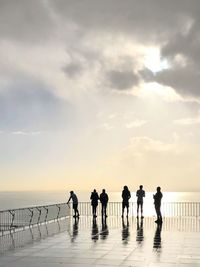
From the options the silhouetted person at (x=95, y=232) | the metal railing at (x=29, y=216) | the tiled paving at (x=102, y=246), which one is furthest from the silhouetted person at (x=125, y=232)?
the metal railing at (x=29, y=216)

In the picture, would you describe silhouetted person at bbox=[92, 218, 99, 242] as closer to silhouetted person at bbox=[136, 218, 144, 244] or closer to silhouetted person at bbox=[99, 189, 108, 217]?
silhouetted person at bbox=[136, 218, 144, 244]

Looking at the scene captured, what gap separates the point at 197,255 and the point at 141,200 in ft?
44.2

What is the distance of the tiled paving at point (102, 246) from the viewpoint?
14806mm

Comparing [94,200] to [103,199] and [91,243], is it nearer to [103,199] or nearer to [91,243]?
[103,199]

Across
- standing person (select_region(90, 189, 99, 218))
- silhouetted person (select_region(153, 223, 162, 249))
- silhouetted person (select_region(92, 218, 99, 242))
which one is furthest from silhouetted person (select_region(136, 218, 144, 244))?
standing person (select_region(90, 189, 99, 218))

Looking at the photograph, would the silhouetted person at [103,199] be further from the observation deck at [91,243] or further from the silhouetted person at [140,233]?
the silhouetted person at [140,233]

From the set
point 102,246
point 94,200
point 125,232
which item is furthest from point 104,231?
point 94,200

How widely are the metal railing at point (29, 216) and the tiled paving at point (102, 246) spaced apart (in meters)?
0.73

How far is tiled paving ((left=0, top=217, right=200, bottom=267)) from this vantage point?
48.6ft

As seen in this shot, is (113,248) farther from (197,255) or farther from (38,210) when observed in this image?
(38,210)

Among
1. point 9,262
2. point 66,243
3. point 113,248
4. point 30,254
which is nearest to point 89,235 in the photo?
point 66,243

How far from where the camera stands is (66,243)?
62.3 ft

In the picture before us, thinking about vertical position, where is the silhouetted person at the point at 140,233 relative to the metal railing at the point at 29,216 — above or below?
below

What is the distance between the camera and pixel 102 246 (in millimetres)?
18031
